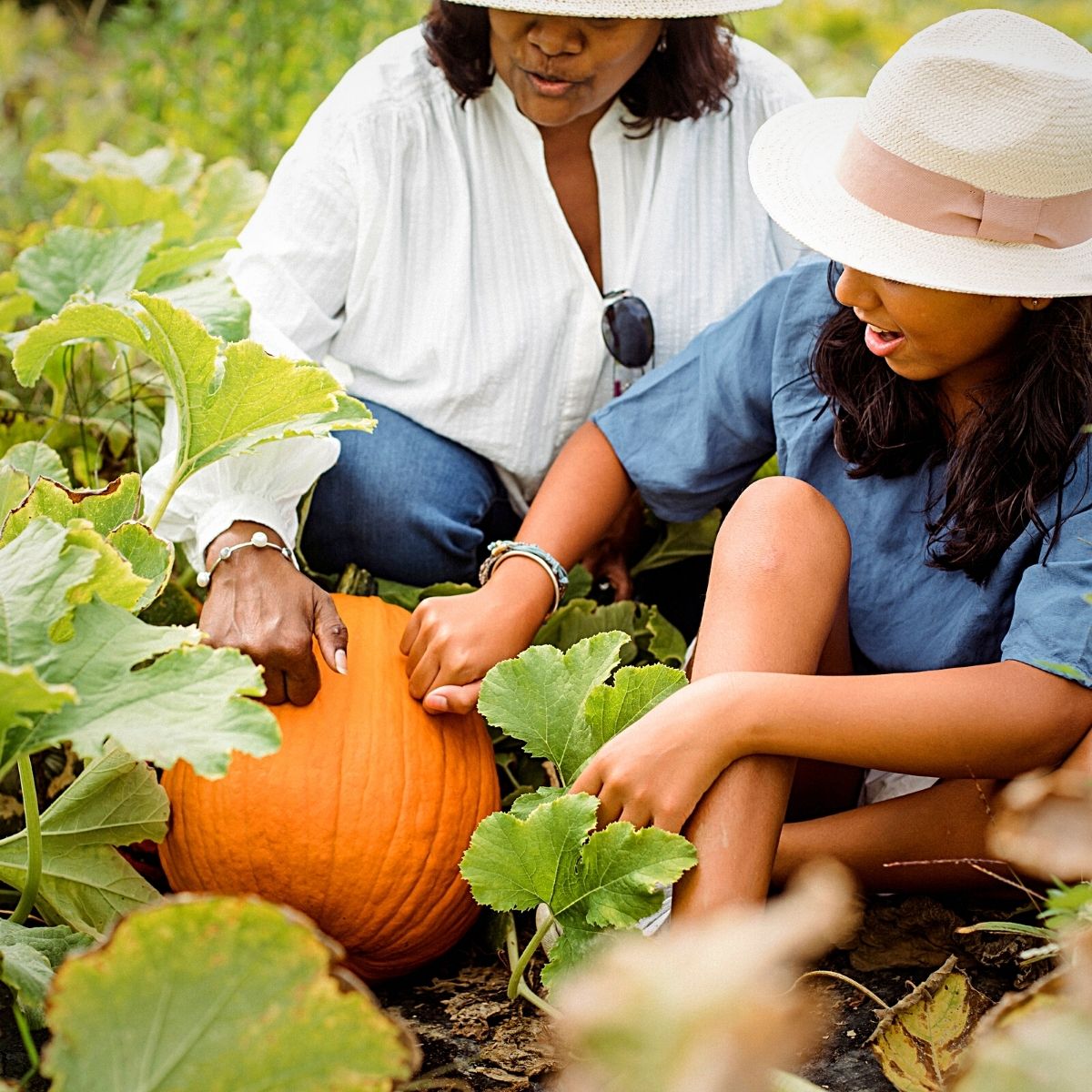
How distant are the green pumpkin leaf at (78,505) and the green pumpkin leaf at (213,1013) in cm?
55

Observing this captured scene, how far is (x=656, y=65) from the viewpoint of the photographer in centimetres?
192

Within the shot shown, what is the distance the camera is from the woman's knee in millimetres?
1409

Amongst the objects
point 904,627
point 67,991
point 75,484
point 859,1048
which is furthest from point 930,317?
point 75,484

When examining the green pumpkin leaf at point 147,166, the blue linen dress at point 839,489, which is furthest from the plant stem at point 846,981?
the green pumpkin leaf at point 147,166

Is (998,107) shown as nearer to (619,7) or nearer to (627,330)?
(619,7)

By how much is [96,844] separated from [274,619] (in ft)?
0.90

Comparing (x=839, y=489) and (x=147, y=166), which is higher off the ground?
(x=147, y=166)

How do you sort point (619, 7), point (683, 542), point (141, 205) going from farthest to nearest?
point (141, 205), point (683, 542), point (619, 7)

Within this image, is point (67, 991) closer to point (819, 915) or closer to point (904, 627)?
point (819, 915)

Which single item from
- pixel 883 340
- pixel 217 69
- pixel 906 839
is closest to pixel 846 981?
pixel 906 839

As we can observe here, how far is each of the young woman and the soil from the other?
0.19 ft

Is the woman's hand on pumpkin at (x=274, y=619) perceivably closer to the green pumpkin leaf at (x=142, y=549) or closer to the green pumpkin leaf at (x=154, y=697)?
the green pumpkin leaf at (x=142, y=549)

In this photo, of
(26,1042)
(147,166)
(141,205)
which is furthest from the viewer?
(147,166)

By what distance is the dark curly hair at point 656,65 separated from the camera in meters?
1.85
